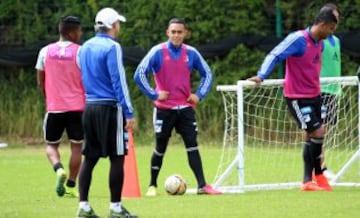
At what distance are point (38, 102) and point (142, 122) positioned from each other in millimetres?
2009

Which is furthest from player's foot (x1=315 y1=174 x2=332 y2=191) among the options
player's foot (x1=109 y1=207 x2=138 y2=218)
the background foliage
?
the background foliage

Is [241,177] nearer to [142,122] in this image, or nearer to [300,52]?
[300,52]

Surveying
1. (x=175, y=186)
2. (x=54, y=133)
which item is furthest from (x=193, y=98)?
(x=54, y=133)

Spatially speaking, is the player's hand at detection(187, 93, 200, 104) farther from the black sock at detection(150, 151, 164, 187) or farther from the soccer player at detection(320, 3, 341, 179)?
the soccer player at detection(320, 3, 341, 179)

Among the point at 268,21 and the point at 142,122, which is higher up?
the point at 268,21

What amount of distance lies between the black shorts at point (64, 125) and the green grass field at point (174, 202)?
67cm

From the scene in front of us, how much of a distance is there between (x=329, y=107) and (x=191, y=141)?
2545 mm

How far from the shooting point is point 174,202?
11227mm

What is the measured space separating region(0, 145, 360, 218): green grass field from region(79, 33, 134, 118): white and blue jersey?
3.74 feet

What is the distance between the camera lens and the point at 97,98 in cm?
986

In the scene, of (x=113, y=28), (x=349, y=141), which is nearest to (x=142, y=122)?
(x=349, y=141)

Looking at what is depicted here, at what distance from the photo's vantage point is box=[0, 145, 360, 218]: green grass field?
1015 centimetres

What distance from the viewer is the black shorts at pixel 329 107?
13.9 meters

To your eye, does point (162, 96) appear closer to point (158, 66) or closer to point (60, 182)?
point (158, 66)
